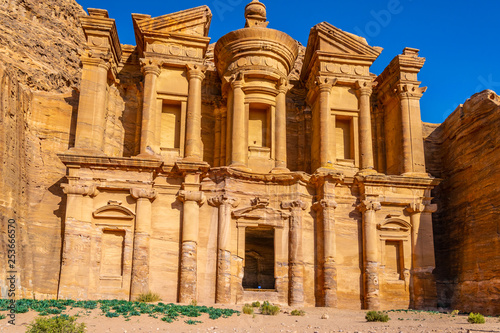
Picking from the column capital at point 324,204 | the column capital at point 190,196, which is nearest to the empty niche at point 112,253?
the column capital at point 190,196

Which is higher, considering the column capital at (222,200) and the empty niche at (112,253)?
the column capital at (222,200)

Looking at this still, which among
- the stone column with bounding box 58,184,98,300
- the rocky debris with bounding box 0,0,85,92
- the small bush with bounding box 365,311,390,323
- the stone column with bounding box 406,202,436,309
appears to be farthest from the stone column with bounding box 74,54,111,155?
the stone column with bounding box 406,202,436,309

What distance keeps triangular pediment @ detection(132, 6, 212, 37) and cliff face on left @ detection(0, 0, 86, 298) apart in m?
4.37

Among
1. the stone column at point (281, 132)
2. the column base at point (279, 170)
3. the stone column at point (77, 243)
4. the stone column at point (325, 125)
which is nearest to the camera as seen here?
the stone column at point (77, 243)

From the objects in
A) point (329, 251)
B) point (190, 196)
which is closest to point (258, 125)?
point (190, 196)

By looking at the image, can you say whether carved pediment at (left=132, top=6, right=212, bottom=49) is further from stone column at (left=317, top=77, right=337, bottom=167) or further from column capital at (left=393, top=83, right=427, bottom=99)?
column capital at (left=393, top=83, right=427, bottom=99)

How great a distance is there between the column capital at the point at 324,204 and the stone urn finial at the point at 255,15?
362 inches

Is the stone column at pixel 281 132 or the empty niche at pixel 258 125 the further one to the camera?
the empty niche at pixel 258 125

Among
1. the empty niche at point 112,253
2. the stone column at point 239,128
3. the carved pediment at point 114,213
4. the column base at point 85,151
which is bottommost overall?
the empty niche at point 112,253

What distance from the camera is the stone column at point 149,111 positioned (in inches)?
846

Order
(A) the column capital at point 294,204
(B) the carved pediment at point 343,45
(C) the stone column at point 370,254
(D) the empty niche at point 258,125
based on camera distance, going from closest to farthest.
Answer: (C) the stone column at point 370,254 < (A) the column capital at point 294,204 < (D) the empty niche at point 258,125 < (B) the carved pediment at point 343,45

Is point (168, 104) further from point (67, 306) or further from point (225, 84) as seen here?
point (67, 306)

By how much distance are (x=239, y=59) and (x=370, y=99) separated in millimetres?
7082

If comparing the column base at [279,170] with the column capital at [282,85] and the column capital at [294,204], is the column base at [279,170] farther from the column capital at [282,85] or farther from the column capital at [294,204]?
the column capital at [282,85]
